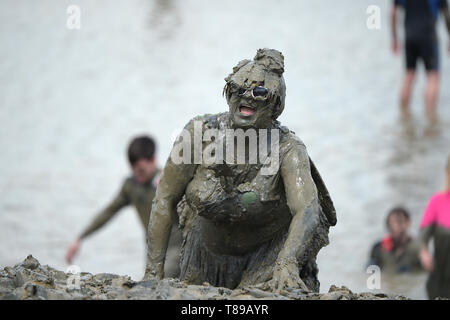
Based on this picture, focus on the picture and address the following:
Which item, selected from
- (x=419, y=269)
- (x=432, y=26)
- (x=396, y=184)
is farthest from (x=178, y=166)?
(x=432, y=26)

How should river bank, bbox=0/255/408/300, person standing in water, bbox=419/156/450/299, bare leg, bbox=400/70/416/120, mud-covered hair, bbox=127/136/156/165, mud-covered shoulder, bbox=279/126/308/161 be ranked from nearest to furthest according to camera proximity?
1. river bank, bbox=0/255/408/300
2. mud-covered shoulder, bbox=279/126/308/161
3. person standing in water, bbox=419/156/450/299
4. mud-covered hair, bbox=127/136/156/165
5. bare leg, bbox=400/70/416/120

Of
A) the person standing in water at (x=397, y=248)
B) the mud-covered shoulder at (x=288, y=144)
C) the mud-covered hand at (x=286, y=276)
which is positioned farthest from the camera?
the person standing in water at (x=397, y=248)

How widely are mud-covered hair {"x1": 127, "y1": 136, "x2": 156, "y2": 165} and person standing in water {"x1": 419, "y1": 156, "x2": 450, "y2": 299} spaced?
8.31 ft

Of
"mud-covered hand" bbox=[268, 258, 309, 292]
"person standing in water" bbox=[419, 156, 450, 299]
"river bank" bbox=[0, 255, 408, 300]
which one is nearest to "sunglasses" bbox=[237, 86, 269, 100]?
"mud-covered hand" bbox=[268, 258, 309, 292]

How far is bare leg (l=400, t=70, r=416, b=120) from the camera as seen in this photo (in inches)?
653

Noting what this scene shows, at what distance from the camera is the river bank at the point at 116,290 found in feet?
19.1

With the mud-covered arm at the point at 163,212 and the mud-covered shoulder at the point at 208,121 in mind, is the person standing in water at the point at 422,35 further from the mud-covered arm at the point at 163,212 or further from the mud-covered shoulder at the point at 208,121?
the mud-covered arm at the point at 163,212

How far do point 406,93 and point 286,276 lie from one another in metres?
11.5

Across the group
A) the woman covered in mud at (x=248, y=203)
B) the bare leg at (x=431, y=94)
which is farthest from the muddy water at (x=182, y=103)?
the woman covered in mud at (x=248, y=203)

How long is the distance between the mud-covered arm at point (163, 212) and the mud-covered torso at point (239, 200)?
62mm

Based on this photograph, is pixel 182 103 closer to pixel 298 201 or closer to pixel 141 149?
pixel 141 149

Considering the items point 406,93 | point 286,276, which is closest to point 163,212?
point 286,276

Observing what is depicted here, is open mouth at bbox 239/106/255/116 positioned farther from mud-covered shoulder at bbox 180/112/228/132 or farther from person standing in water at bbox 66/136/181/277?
person standing in water at bbox 66/136/181/277

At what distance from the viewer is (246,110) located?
622 cm
